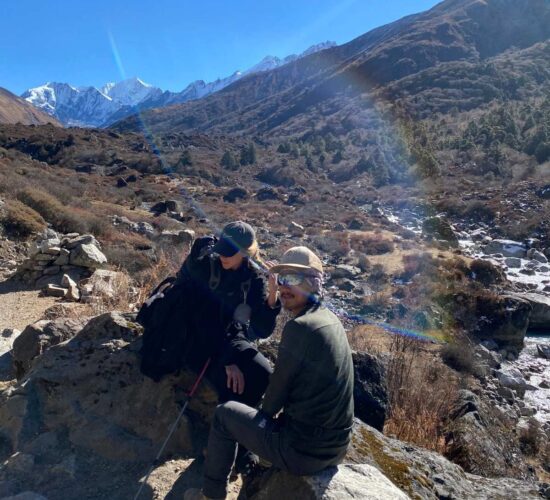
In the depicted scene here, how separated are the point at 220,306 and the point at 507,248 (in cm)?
1581

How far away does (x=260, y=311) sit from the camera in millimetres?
2781

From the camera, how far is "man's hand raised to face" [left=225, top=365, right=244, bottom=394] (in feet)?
8.04

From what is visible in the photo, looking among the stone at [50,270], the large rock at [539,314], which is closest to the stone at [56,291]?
the stone at [50,270]

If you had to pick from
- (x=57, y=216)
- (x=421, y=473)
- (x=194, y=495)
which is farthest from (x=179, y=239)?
(x=421, y=473)

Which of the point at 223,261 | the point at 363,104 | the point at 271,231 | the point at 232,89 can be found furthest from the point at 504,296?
the point at 232,89

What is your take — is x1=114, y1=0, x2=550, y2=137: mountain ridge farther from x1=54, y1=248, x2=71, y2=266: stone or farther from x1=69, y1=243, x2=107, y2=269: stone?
x1=54, y1=248, x2=71, y2=266: stone

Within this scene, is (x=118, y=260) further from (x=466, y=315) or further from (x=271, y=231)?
(x=271, y=231)

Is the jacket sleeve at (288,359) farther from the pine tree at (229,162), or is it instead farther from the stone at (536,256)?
the pine tree at (229,162)

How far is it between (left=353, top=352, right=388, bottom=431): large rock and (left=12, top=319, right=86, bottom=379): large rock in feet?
7.52

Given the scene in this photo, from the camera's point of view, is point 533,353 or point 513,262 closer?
point 533,353

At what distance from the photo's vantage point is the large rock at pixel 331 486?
6.28 ft

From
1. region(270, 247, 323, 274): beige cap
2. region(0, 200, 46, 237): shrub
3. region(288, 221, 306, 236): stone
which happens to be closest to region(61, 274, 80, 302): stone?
region(0, 200, 46, 237): shrub

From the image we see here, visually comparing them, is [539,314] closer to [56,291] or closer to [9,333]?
[56,291]

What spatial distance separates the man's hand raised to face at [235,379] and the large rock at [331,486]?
48cm
